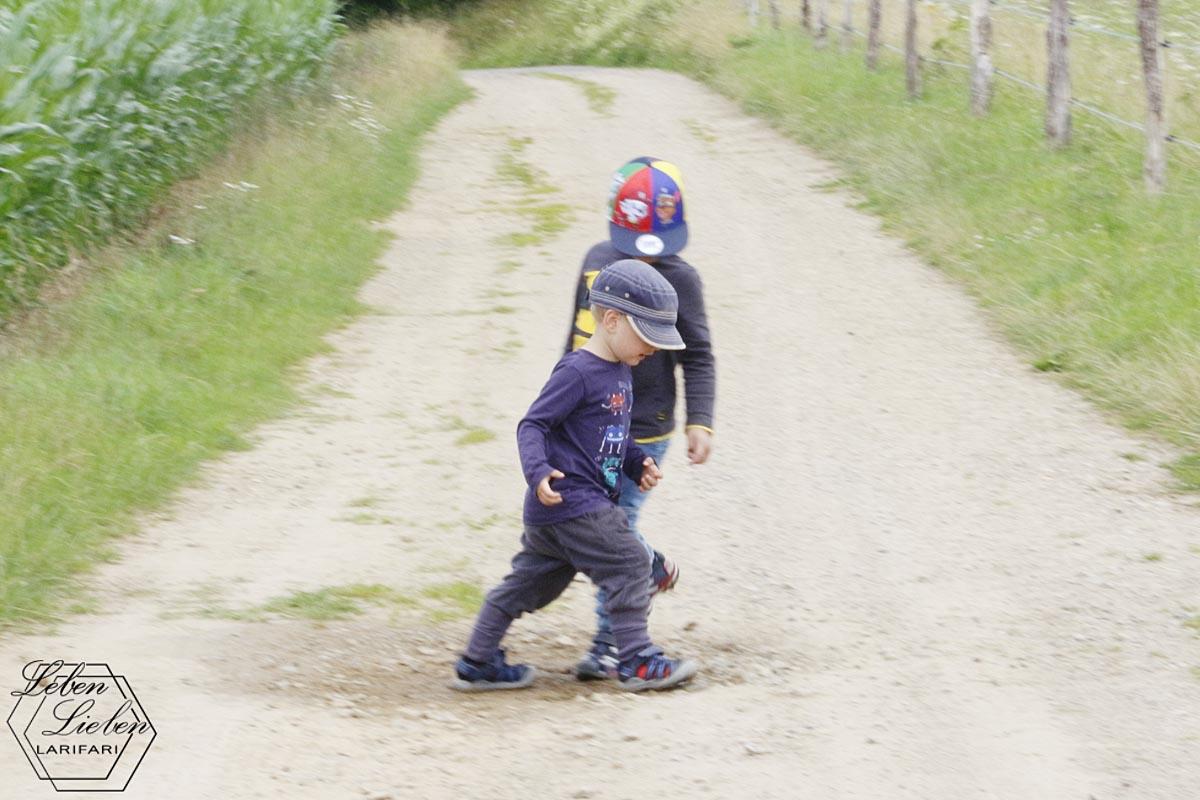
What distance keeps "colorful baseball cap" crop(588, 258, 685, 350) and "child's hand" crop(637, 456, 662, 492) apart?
1.40 ft

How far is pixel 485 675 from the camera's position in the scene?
4.84 m

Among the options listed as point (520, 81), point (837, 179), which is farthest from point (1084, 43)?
point (520, 81)

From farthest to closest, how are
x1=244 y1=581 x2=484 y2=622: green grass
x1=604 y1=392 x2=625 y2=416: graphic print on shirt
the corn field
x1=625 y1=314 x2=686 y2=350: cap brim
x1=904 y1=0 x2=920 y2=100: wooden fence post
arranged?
x1=904 y1=0 x2=920 y2=100: wooden fence post
the corn field
x1=244 y1=581 x2=484 y2=622: green grass
x1=604 y1=392 x2=625 y2=416: graphic print on shirt
x1=625 y1=314 x2=686 y2=350: cap brim

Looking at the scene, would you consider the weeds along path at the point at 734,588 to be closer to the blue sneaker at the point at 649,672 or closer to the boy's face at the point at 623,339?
the blue sneaker at the point at 649,672

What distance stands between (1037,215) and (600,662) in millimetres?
7450

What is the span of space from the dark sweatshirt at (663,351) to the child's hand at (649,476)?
22 cm

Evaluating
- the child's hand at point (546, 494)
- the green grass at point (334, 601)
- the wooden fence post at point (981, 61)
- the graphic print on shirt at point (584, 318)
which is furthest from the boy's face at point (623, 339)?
the wooden fence post at point (981, 61)

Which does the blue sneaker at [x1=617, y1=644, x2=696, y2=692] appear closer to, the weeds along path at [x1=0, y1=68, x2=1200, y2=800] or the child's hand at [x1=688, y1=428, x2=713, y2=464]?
the weeds along path at [x1=0, y1=68, x2=1200, y2=800]

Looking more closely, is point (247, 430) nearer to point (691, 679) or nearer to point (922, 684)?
point (691, 679)

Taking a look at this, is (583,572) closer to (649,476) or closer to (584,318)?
(649,476)

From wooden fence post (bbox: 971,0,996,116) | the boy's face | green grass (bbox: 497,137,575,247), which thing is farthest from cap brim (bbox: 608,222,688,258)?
wooden fence post (bbox: 971,0,996,116)

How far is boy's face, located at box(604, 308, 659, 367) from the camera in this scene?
4.52 m

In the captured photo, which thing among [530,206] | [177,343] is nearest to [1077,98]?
[530,206]

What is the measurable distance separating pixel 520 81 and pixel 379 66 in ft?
12.6
